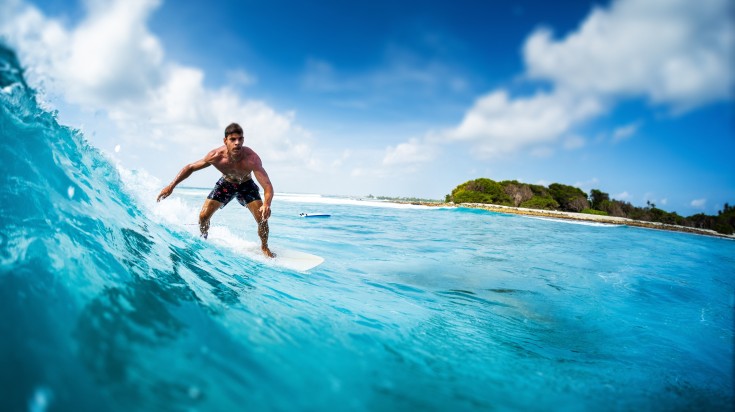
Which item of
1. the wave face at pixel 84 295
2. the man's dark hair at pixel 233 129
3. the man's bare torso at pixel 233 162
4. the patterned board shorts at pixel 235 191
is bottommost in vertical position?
the wave face at pixel 84 295

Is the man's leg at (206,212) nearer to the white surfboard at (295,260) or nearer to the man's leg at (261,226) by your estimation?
the man's leg at (261,226)

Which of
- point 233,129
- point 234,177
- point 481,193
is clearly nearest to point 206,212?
point 234,177

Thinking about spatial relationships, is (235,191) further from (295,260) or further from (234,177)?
(295,260)

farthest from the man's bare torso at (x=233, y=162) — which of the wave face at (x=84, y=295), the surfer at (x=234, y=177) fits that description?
the wave face at (x=84, y=295)

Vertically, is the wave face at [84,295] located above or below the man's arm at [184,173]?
below

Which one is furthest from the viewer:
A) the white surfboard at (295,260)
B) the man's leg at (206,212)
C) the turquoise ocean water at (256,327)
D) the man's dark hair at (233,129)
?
the man's leg at (206,212)

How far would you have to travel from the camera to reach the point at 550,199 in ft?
202

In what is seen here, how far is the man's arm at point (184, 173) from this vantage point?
561 cm

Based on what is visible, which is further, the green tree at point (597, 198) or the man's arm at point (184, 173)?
the green tree at point (597, 198)

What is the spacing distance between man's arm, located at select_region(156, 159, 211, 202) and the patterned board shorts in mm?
660

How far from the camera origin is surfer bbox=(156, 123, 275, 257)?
5.75 m

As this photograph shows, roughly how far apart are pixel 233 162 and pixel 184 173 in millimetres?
884

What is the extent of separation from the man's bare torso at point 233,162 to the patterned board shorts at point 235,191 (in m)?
0.22

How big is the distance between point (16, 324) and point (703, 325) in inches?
348
